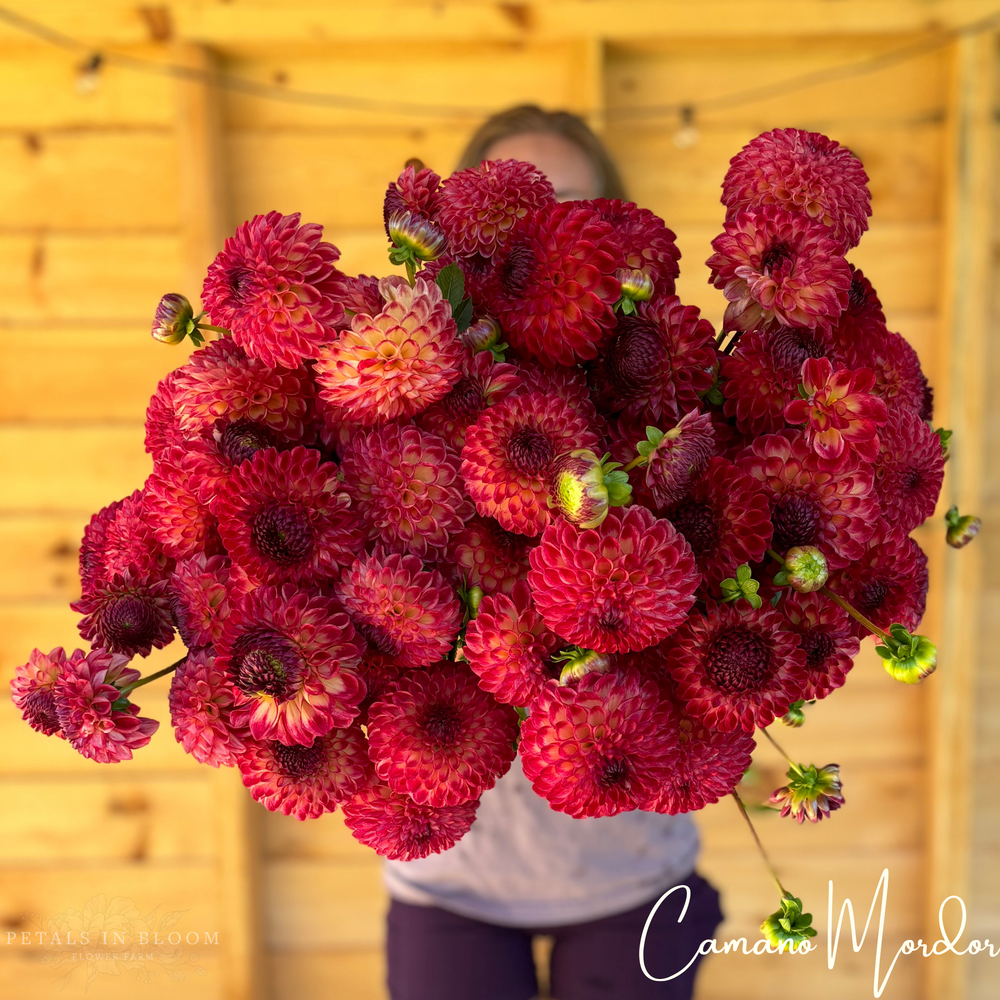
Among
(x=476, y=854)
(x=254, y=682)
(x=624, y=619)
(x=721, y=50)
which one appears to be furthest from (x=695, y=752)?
(x=721, y=50)

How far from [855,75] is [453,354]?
1194mm

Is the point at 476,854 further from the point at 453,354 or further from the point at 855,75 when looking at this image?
the point at 855,75

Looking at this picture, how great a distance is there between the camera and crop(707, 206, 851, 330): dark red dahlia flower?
15.0 inches

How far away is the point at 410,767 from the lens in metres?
0.36

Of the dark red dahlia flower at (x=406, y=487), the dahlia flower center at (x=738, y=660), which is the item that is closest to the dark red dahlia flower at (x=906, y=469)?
the dahlia flower center at (x=738, y=660)

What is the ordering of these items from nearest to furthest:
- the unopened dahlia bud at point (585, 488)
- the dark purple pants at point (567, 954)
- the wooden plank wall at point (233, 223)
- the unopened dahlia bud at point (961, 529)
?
the unopened dahlia bud at point (585, 488) < the unopened dahlia bud at point (961, 529) < the dark purple pants at point (567, 954) < the wooden plank wall at point (233, 223)

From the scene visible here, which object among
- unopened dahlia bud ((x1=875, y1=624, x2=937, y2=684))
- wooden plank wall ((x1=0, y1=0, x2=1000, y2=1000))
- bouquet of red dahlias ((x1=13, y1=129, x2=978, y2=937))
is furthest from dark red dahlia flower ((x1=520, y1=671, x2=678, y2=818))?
wooden plank wall ((x1=0, y1=0, x2=1000, y2=1000))

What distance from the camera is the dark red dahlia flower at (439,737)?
0.36 meters

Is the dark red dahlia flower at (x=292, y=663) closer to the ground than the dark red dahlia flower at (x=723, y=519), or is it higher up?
closer to the ground

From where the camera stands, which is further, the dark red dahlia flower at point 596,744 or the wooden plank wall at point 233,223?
the wooden plank wall at point 233,223

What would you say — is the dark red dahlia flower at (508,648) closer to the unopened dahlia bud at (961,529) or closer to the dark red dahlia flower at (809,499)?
the dark red dahlia flower at (809,499)

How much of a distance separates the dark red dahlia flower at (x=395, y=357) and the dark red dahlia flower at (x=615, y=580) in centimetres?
9

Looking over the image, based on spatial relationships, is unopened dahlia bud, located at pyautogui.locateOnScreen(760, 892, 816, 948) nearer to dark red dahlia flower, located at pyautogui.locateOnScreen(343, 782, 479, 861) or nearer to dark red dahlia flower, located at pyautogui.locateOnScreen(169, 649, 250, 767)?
dark red dahlia flower, located at pyautogui.locateOnScreen(343, 782, 479, 861)

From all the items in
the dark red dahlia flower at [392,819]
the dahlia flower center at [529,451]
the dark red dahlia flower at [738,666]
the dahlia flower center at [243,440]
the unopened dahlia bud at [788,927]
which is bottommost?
the unopened dahlia bud at [788,927]
